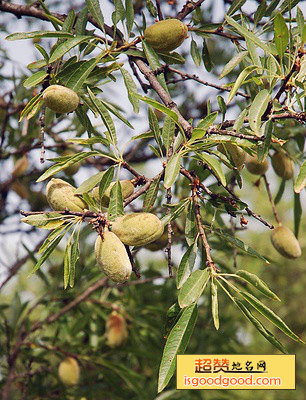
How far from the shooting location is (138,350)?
152 cm

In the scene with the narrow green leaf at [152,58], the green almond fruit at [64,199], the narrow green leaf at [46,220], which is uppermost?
the narrow green leaf at [152,58]

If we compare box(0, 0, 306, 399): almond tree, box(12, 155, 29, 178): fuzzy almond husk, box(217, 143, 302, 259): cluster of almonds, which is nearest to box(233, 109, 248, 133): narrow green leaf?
box(0, 0, 306, 399): almond tree

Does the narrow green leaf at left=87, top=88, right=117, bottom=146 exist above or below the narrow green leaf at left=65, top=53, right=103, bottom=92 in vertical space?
below

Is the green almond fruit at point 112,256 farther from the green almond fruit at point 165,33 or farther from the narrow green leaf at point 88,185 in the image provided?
the green almond fruit at point 165,33

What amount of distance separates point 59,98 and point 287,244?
2.22 feet

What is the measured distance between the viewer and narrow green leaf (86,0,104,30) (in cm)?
93

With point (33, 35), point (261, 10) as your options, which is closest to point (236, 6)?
point (261, 10)

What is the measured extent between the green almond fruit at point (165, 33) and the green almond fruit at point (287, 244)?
1.71ft

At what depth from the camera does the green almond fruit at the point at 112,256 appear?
729 millimetres

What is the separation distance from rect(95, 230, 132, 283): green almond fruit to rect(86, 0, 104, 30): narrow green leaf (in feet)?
1.33

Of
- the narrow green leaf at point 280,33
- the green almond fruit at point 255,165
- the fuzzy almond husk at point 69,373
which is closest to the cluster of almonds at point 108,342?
the fuzzy almond husk at point 69,373

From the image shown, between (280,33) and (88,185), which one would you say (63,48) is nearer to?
(88,185)

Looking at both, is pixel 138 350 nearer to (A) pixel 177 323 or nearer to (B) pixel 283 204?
(A) pixel 177 323

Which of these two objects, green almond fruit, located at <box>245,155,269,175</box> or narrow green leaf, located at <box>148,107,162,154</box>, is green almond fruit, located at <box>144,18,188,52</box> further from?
green almond fruit, located at <box>245,155,269,175</box>
